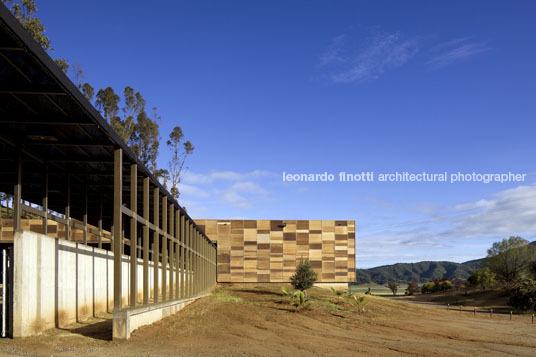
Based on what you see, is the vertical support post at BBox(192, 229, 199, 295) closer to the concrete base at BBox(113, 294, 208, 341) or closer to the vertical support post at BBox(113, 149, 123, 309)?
the concrete base at BBox(113, 294, 208, 341)

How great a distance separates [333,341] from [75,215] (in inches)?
774

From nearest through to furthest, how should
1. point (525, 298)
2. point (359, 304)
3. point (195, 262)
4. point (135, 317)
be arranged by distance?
point (135, 317)
point (195, 262)
point (359, 304)
point (525, 298)

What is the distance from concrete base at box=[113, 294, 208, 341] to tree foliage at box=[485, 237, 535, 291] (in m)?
71.3

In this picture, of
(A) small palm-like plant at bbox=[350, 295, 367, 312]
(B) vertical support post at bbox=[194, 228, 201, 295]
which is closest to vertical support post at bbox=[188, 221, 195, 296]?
(B) vertical support post at bbox=[194, 228, 201, 295]

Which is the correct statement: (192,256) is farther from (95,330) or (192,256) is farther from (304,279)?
(95,330)

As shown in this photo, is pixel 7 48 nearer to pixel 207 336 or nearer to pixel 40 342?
pixel 40 342

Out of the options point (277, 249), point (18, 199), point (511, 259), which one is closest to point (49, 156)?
point (18, 199)

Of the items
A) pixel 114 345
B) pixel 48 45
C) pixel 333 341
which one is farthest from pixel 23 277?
pixel 48 45

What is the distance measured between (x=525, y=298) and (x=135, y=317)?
44182 millimetres

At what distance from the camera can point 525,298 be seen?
47906 mm

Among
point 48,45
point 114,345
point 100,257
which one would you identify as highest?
point 48,45

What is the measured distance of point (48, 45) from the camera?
116 feet

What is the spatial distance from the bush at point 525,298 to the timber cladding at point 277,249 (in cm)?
1587

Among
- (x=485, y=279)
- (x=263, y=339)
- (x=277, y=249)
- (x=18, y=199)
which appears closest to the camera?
(x=18, y=199)
